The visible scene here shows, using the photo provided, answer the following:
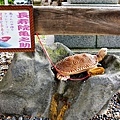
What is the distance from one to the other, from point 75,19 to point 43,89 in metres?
0.53

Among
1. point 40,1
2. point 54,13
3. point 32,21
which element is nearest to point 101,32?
point 54,13

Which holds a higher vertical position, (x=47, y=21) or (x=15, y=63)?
(x=47, y=21)

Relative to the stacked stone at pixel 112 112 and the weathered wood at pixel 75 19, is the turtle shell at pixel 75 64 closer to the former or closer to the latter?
the weathered wood at pixel 75 19

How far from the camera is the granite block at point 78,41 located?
348 cm

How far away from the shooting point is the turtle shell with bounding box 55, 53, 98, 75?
6.56ft

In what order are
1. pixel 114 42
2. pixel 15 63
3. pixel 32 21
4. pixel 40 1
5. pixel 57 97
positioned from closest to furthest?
pixel 32 21
pixel 15 63
pixel 57 97
pixel 114 42
pixel 40 1

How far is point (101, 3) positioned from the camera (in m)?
3.59

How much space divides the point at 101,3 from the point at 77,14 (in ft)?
6.13

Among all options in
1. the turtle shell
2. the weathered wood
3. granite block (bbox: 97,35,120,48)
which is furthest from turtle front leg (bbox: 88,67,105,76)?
granite block (bbox: 97,35,120,48)

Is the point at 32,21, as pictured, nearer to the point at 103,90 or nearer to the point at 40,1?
the point at 103,90

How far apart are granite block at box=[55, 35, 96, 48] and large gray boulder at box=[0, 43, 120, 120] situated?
4.57 ft

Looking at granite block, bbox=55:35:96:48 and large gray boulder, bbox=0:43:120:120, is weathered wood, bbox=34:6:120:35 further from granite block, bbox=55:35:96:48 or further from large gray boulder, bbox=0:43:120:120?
granite block, bbox=55:35:96:48

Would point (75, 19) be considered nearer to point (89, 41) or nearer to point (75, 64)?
point (75, 64)

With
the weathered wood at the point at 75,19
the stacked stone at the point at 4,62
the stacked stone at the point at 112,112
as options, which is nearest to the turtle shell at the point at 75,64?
the weathered wood at the point at 75,19
